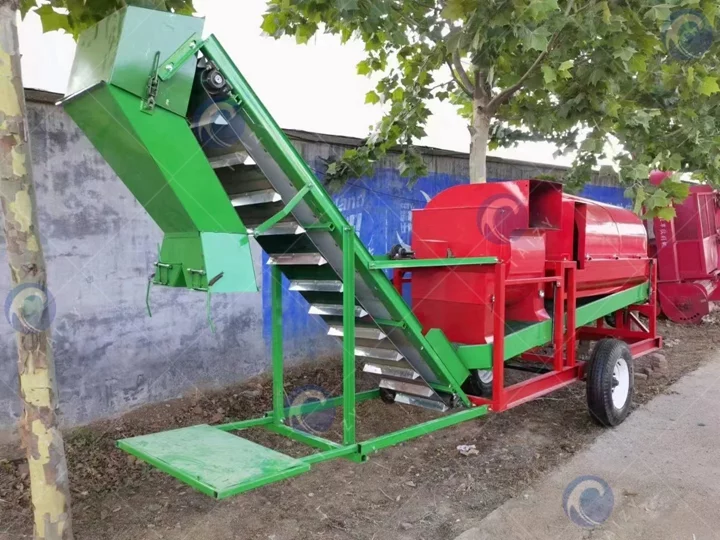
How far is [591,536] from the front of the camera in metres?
3.42

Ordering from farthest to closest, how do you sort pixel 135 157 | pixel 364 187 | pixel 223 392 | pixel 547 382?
1. pixel 364 187
2. pixel 223 392
3. pixel 547 382
4. pixel 135 157

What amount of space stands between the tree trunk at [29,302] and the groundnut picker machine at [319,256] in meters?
0.29

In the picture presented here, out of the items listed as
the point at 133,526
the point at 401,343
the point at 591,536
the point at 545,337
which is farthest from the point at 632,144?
the point at 133,526

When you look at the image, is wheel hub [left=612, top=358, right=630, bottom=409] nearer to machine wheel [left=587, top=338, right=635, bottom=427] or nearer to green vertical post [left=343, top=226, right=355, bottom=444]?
machine wheel [left=587, top=338, right=635, bottom=427]

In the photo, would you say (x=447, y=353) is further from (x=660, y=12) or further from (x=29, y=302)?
(x=660, y=12)

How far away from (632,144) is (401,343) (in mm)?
4040

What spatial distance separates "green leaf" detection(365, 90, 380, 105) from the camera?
23.9 ft

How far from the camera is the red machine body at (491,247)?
Result: 14.1 feet

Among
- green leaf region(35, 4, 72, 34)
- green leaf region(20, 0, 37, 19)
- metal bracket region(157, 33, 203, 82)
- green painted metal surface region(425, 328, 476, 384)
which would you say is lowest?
green painted metal surface region(425, 328, 476, 384)

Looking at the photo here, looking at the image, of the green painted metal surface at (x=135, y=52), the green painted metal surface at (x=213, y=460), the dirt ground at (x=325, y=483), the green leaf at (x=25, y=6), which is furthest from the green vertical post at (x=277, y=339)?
the green leaf at (x=25, y=6)

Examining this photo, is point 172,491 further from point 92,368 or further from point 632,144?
point 632,144

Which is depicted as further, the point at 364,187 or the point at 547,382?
the point at 364,187

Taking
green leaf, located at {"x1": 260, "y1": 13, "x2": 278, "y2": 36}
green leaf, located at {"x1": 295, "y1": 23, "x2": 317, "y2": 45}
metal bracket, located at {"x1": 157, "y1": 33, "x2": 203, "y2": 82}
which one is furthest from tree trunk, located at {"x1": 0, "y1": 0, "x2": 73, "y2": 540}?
green leaf, located at {"x1": 260, "y1": 13, "x2": 278, "y2": 36}

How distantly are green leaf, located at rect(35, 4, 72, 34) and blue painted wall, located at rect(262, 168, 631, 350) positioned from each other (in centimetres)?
363
